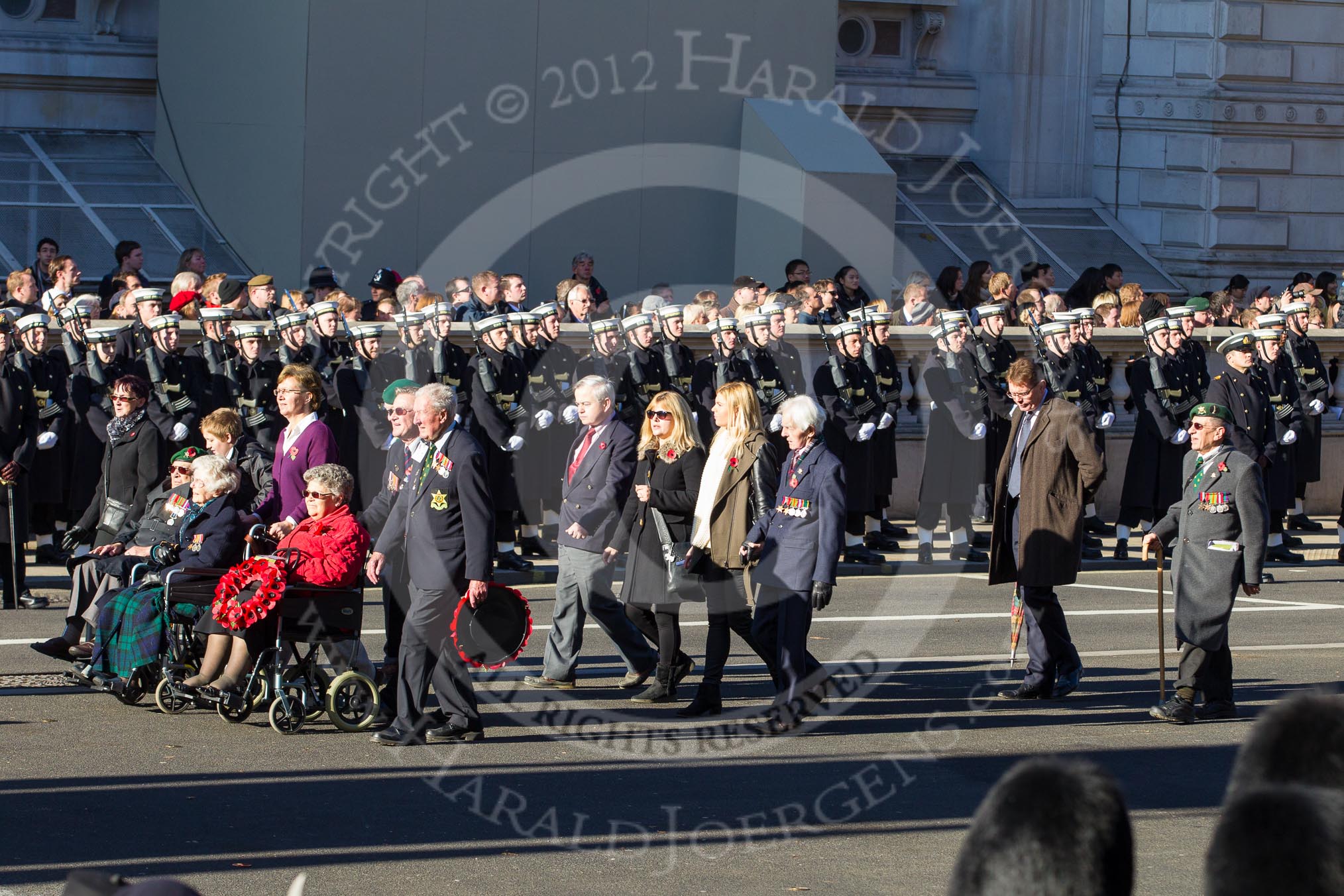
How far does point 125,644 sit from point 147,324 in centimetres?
478

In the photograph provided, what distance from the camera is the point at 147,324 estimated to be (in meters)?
13.7

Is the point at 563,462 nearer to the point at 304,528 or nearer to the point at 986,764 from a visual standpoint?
the point at 304,528

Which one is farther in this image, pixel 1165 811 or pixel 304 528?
pixel 304 528

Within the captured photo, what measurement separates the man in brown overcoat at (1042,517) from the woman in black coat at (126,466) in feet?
15.6

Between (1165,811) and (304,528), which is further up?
(304,528)

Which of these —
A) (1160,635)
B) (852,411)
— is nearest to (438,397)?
(1160,635)

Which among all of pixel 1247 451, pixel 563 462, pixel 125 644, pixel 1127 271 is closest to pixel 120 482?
pixel 125 644

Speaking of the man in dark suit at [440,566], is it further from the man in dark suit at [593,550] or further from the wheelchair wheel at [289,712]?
the man in dark suit at [593,550]

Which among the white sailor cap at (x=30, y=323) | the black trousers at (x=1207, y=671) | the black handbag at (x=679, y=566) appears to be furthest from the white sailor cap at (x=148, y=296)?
the black trousers at (x=1207, y=671)

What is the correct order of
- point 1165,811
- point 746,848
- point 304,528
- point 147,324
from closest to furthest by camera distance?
point 746,848
point 1165,811
point 304,528
point 147,324

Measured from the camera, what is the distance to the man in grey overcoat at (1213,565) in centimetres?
970

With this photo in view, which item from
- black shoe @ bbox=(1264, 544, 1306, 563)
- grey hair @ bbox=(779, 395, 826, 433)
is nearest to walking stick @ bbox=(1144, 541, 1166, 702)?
grey hair @ bbox=(779, 395, 826, 433)

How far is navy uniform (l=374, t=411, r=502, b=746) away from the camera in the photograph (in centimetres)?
880

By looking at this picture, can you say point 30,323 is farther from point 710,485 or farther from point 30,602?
point 710,485
